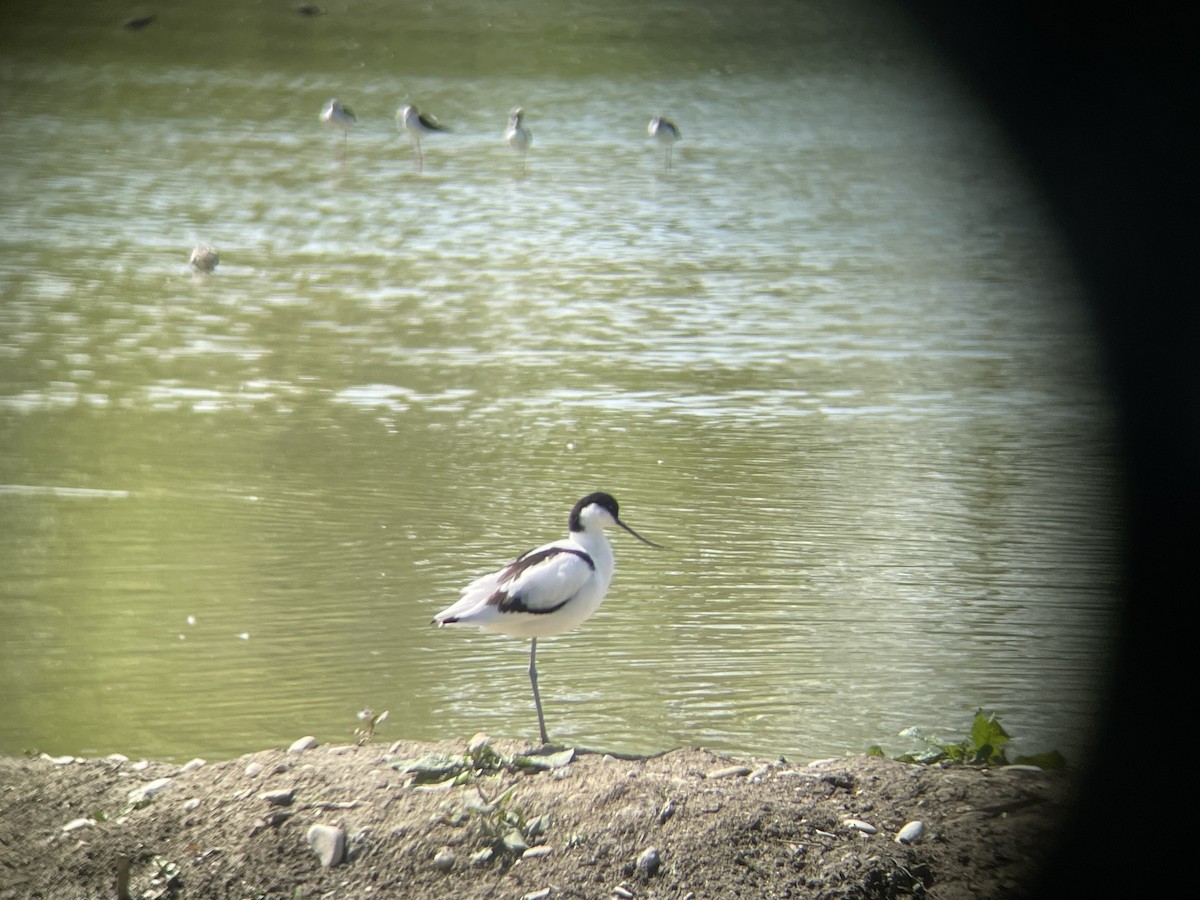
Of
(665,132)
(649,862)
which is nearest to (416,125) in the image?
(665,132)

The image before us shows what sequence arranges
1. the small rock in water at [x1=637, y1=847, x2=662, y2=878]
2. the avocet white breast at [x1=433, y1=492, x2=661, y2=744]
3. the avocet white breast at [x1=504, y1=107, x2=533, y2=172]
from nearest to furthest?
the small rock in water at [x1=637, y1=847, x2=662, y2=878], the avocet white breast at [x1=433, y1=492, x2=661, y2=744], the avocet white breast at [x1=504, y1=107, x2=533, y2=172]

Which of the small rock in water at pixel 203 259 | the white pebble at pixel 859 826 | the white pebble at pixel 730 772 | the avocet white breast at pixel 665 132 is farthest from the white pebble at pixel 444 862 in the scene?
the avocet white breast at pixel 665 132

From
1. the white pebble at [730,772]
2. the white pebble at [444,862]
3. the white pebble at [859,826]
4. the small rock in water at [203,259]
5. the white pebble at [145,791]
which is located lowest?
the small rock in water at [203,259]

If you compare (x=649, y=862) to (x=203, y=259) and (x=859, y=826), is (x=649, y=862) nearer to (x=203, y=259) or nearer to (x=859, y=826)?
(x=859, y=826)

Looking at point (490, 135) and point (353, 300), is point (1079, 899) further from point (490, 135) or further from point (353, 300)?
point (490, 135)

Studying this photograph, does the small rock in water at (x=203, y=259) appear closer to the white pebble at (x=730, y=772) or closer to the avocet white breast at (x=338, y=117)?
the avocet white breast at (x=338, y=117)

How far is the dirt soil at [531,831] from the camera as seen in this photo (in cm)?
319

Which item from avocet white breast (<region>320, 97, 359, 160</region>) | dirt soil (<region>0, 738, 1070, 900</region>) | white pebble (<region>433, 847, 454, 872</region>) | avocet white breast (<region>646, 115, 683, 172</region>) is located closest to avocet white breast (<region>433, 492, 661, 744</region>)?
dirt soil (<region>0, 738, 1070, 900</region>)

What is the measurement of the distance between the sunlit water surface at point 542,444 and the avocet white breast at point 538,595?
34 centimetres

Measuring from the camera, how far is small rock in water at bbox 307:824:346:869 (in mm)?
3277

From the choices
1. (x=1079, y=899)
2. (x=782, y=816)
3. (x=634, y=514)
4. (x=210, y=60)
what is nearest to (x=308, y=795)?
(x=782, y=816)

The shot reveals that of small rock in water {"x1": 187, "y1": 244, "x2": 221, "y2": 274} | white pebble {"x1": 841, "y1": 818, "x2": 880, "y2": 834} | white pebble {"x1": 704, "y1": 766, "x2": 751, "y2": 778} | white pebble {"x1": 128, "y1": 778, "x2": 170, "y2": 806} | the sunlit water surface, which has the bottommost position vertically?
small rock in water {"x1": 187, "y1": 244, "x2": 221, "y2": 274}

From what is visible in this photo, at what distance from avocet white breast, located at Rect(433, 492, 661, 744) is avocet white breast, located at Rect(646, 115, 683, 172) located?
12384 millimetres

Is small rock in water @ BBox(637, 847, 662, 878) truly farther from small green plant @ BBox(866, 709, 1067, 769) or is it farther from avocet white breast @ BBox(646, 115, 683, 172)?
avocet white breast @ BBox(646, 115, 683, 172)
